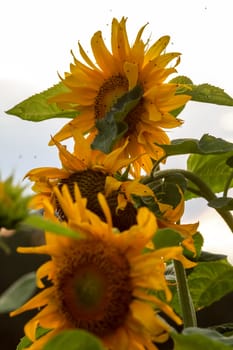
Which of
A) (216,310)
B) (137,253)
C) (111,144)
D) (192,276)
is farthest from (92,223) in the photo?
(216,310)

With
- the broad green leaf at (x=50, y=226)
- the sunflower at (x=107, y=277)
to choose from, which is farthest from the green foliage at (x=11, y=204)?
the sunflower at (x=107, y=277)

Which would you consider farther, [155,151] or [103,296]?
[155,151]

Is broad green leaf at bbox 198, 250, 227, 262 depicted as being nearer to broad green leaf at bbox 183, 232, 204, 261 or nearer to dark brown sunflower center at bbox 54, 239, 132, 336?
broad green leaf at bbox 183, 232, 204, 261

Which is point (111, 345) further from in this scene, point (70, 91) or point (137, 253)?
point (70, 91)

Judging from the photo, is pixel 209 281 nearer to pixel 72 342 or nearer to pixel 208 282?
pixel 208 282

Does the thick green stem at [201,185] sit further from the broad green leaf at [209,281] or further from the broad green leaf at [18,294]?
the broad green leaf at [18,294]
